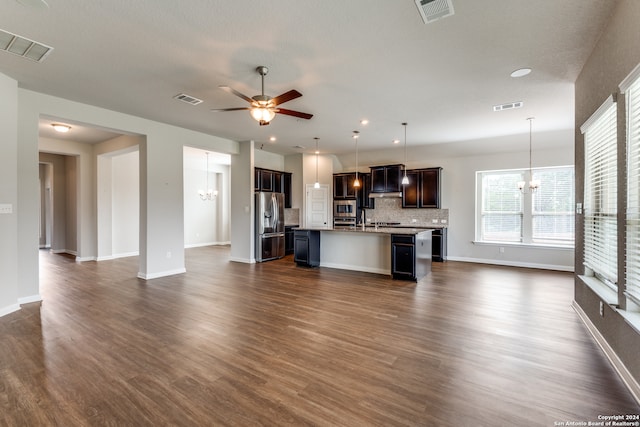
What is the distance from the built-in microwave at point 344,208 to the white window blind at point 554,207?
4.44 m

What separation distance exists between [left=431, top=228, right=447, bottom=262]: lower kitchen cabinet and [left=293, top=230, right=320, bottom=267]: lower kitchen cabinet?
3.22 meters

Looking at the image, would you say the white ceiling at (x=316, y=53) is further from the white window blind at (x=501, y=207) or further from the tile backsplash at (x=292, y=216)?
the tile backsplash at (x=292, y=216)

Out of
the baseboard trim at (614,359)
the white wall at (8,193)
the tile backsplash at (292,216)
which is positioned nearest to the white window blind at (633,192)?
the baseboard trim at (614,359)

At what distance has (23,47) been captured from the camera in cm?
296

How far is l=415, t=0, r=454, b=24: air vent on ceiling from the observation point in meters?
2.28

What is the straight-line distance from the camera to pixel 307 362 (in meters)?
2.50

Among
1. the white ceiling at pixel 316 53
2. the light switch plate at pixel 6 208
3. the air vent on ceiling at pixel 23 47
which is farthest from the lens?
the light switch plate at pixel 6 208

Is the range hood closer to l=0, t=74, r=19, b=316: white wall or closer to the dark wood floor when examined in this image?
the dark wood floor

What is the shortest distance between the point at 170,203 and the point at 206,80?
306 centimetres

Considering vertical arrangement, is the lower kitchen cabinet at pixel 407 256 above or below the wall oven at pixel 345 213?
below

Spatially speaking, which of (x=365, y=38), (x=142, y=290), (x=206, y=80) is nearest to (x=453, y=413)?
(x=365, y=38)

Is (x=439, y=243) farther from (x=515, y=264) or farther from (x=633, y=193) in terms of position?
(x=633, y=193)

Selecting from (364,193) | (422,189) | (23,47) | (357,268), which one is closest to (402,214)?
(422,189)

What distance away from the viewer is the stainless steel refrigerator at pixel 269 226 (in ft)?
24.1
